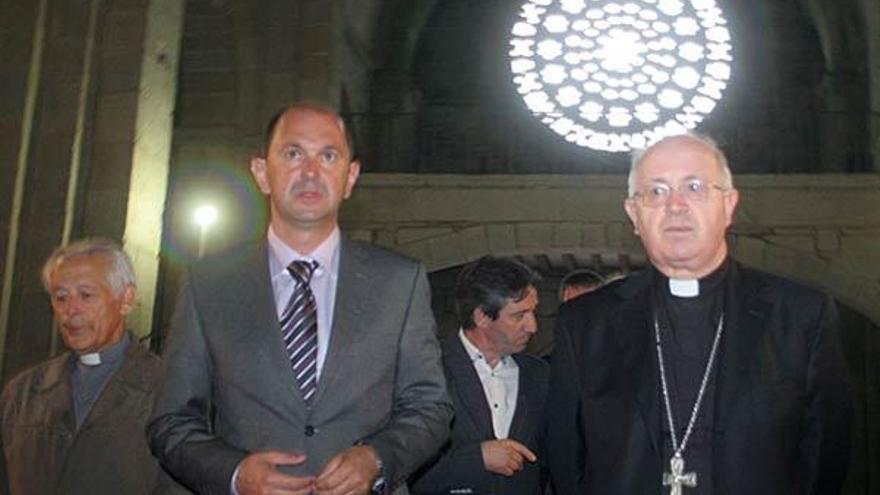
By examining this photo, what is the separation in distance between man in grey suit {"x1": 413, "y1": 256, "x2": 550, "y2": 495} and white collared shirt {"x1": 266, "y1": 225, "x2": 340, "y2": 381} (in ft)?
3.68

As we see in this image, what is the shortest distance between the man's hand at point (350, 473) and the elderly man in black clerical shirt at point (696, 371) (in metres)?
0.60

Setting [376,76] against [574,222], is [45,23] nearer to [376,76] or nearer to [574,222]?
[574,222]

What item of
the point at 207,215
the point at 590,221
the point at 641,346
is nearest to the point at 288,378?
the point at 641,346

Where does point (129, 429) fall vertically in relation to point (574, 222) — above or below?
below

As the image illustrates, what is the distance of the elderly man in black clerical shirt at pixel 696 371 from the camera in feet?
7.61

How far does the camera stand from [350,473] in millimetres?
2070

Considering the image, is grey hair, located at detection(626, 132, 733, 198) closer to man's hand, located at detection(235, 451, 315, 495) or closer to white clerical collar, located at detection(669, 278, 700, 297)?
white clerical collar, located at detection(669, 278, 700, 297)

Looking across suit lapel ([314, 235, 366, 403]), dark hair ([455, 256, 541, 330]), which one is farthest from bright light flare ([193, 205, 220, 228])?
suit lapel ([314, 235, 366, 403])

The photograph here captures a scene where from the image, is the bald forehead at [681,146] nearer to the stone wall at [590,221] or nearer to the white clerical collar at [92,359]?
the white clerical collar at [92,359]

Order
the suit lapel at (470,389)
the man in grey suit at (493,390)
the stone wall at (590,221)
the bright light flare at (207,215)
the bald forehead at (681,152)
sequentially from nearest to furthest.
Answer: the bald forehead at (681,152) < the man in grey suit at (493,390) < the suit lapel at (470,389) < the bright light flare at (207,215) < the stone wall at (590,221)

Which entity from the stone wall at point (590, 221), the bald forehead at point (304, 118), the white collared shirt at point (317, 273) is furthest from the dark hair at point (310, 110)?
the stone wall at point (590, 221)

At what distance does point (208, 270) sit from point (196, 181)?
9.25 meters

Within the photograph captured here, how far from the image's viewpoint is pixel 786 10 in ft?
45.3

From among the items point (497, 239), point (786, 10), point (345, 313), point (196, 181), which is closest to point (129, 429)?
point (345, 313)
